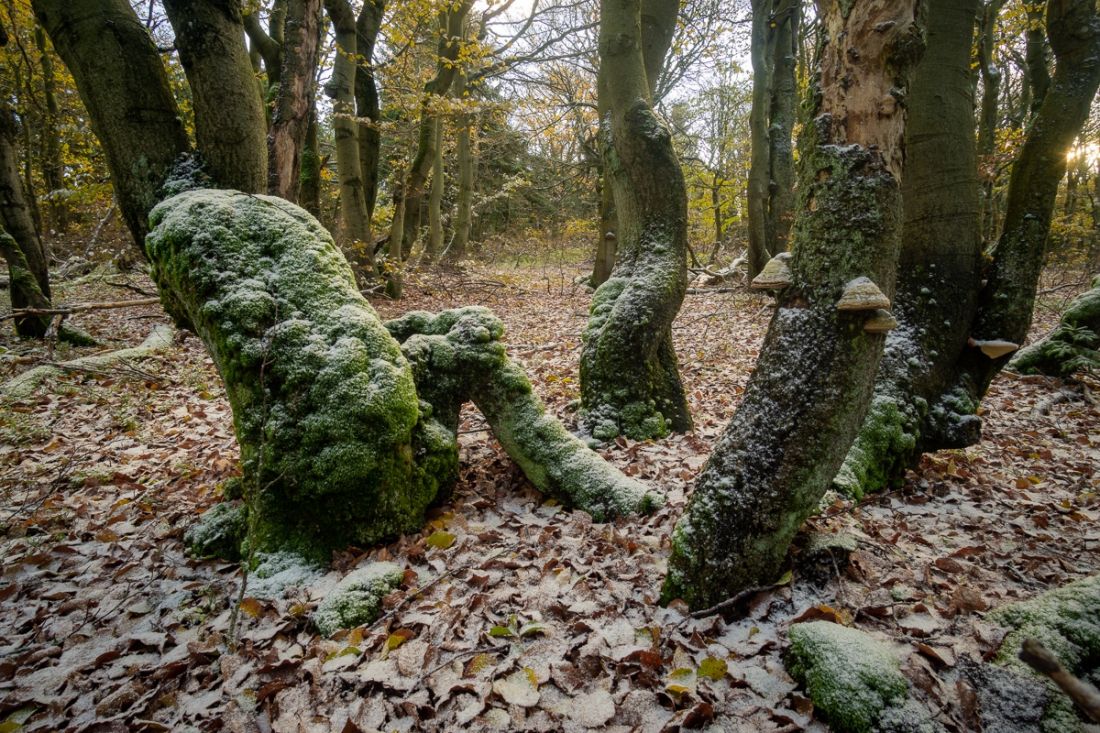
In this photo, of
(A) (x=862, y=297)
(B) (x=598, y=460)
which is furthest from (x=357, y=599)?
(A) (x=862, y=297)

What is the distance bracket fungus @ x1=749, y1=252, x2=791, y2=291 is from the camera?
2.43 m

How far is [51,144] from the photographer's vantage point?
13.0 meters

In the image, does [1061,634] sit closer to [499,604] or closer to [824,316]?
[824,316]

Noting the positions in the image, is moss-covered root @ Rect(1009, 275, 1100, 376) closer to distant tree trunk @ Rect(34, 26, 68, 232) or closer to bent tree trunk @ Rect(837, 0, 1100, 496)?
bent tree trunk @ Rect(837, 0, 1100, 496)

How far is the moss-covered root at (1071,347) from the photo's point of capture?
22.2ft

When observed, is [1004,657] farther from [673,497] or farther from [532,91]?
[532,91]

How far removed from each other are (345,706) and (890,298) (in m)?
3.11

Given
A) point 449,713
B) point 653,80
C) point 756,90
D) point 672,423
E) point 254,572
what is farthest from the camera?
point 756,90

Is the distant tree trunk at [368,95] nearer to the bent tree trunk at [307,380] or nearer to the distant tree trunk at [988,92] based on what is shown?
the bent tree trunk at [307,380]

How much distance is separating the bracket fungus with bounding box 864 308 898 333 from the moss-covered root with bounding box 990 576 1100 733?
1.29 m

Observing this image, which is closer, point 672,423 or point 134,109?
point 134,109

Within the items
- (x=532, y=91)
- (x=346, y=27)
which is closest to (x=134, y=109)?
(x=346, y=27)

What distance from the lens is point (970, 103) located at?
399cm

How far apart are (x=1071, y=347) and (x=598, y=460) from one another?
7427 mm
